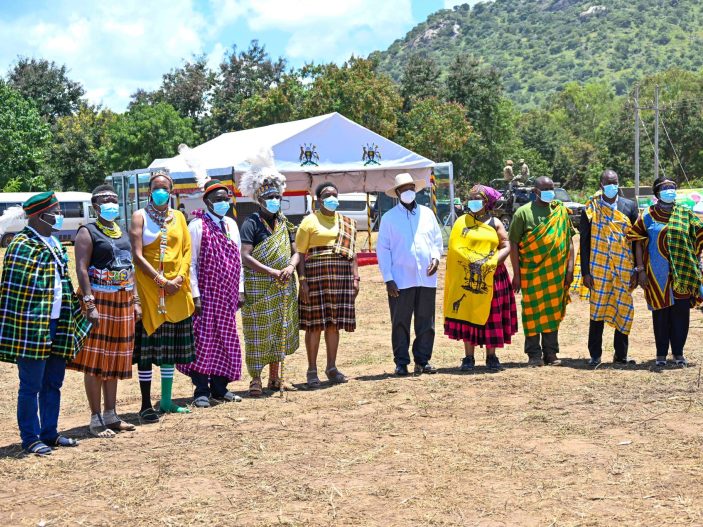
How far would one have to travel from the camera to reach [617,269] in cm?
895

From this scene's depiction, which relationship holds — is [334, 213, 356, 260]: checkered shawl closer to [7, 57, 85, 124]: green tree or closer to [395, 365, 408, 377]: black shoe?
[395, 365, 408, 377]: black shoe

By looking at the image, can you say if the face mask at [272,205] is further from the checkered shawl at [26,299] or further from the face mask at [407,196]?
the checkered shawl at [26,299]

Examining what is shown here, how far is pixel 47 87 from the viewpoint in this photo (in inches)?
2299

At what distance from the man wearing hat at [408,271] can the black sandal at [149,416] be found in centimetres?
237

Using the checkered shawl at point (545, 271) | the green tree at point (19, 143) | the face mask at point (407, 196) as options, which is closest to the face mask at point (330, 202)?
the face mask at point (407, 196)

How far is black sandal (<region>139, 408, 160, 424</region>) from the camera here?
282 inches

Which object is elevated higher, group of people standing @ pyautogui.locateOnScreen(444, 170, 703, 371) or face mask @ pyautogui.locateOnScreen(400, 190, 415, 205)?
face mask @ pyautogui.locateOnScreen(400, 190, 415, 205)

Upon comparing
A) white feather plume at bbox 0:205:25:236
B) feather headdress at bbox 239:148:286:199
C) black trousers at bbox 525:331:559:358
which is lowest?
black trousers at bbox 525:331:559:358

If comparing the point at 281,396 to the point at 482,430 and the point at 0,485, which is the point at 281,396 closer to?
the point at 482,430

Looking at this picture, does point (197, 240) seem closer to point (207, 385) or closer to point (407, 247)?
point (207, 385)

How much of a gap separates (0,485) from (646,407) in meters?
4.39

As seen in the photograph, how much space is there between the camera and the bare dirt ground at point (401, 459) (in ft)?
15.8

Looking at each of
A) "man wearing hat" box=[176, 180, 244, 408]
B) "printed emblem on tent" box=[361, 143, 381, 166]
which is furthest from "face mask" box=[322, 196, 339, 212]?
"printed emblem on tent" box=[361, 143, 381, 166]

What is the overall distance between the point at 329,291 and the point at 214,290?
1.14m
